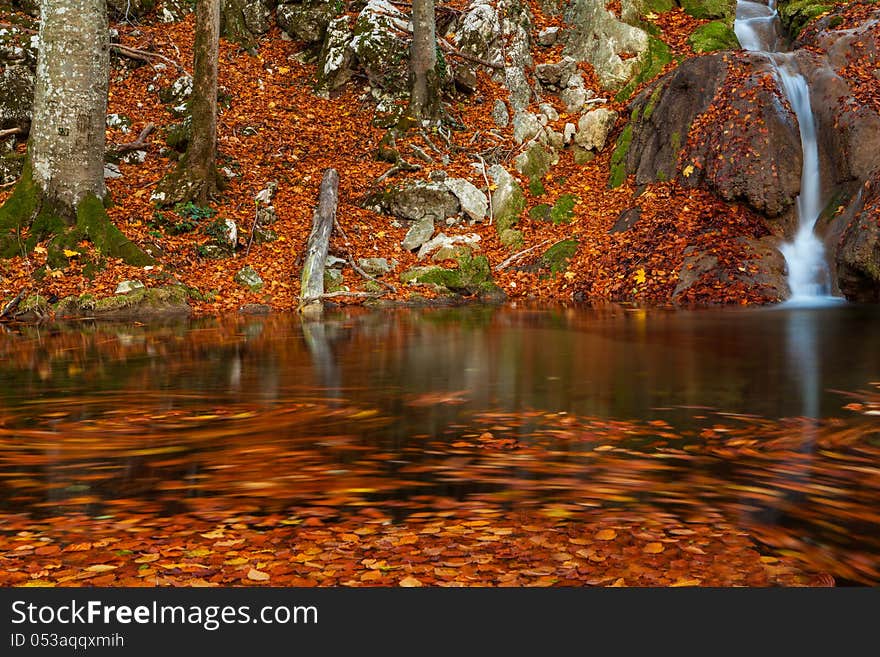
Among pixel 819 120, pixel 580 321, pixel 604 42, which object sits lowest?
pixel 580 321

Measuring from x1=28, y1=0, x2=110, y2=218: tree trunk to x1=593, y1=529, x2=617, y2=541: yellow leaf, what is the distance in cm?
1094

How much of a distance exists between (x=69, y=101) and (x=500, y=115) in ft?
32.8

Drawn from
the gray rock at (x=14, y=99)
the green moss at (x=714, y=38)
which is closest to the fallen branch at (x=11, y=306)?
the gray rock at (x=14, y=99)

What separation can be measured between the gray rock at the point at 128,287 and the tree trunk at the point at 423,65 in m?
8.40

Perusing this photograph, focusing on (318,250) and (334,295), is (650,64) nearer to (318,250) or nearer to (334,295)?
(318,250)

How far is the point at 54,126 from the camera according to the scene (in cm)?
1127

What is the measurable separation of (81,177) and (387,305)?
200 inches

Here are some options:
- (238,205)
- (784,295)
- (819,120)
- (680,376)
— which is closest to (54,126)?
(238,205)

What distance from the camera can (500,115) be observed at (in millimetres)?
18328

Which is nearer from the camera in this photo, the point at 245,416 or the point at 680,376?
the point at 245,416

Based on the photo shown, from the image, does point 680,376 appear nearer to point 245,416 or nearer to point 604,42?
point 245,416

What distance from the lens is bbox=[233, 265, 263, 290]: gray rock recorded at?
12.8 m

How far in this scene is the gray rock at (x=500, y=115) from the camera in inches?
717

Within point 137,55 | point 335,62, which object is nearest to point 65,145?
point 137,55
